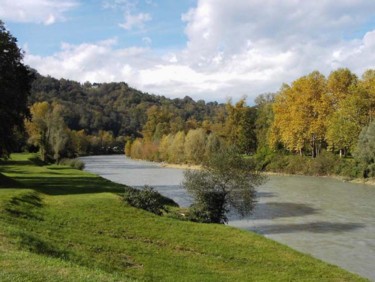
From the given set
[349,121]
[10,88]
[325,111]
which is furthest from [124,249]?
[325,111]

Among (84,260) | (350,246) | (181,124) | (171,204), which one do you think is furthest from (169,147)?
(84,260)

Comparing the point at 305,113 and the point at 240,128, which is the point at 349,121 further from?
the point at 240,128

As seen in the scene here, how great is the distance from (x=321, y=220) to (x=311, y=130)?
46.6m

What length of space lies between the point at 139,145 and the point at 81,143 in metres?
34.1

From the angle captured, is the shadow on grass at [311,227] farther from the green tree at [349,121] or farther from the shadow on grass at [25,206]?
the green tree at [349,121]

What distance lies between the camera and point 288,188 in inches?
2261

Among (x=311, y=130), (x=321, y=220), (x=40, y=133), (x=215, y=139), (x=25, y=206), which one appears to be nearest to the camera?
(x=25, y=206)

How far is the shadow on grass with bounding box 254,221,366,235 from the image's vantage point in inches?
1238

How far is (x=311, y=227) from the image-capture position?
107ft

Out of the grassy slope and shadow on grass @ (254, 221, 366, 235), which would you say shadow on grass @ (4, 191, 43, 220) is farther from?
shadow on grass @ (254, 221, 366, 235)

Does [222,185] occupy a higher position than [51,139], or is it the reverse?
[51,139]

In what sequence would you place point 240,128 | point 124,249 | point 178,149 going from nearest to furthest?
1. point 124,249
2. point 240,128
3. point 178,149

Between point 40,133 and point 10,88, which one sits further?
point 40,133

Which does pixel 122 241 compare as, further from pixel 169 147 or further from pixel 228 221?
pixel 169 147
